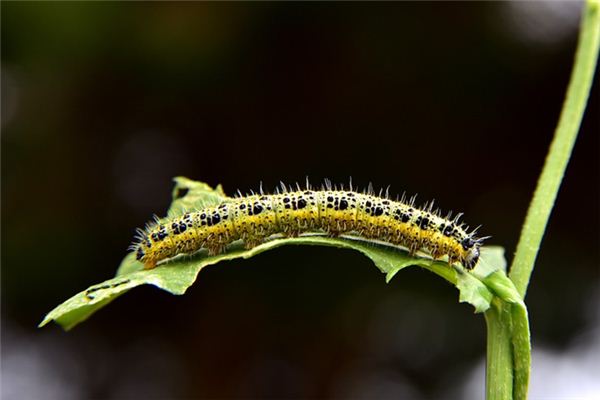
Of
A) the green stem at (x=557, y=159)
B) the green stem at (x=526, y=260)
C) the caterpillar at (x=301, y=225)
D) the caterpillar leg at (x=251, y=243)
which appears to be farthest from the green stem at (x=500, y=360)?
the caterpillar leg at (x=251, y=243)

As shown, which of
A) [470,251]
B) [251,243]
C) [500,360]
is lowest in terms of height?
[500,360]

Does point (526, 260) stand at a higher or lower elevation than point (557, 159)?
lower

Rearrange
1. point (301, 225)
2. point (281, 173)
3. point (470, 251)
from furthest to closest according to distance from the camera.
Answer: point (281, 173), point (301, 225), point (470, 251)

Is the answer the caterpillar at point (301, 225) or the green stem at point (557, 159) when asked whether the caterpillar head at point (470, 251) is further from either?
the green stem at point (557, 159)

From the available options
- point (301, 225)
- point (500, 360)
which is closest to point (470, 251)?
point (301, 225)

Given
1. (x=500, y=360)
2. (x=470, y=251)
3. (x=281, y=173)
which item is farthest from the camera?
(x=281, y=173)

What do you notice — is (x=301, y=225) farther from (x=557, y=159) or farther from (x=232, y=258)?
(x=557, y=159)

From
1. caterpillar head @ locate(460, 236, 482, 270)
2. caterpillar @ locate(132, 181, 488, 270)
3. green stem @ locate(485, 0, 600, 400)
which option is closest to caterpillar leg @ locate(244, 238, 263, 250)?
caterpillar @ locate(132, 181, 488, 270)
